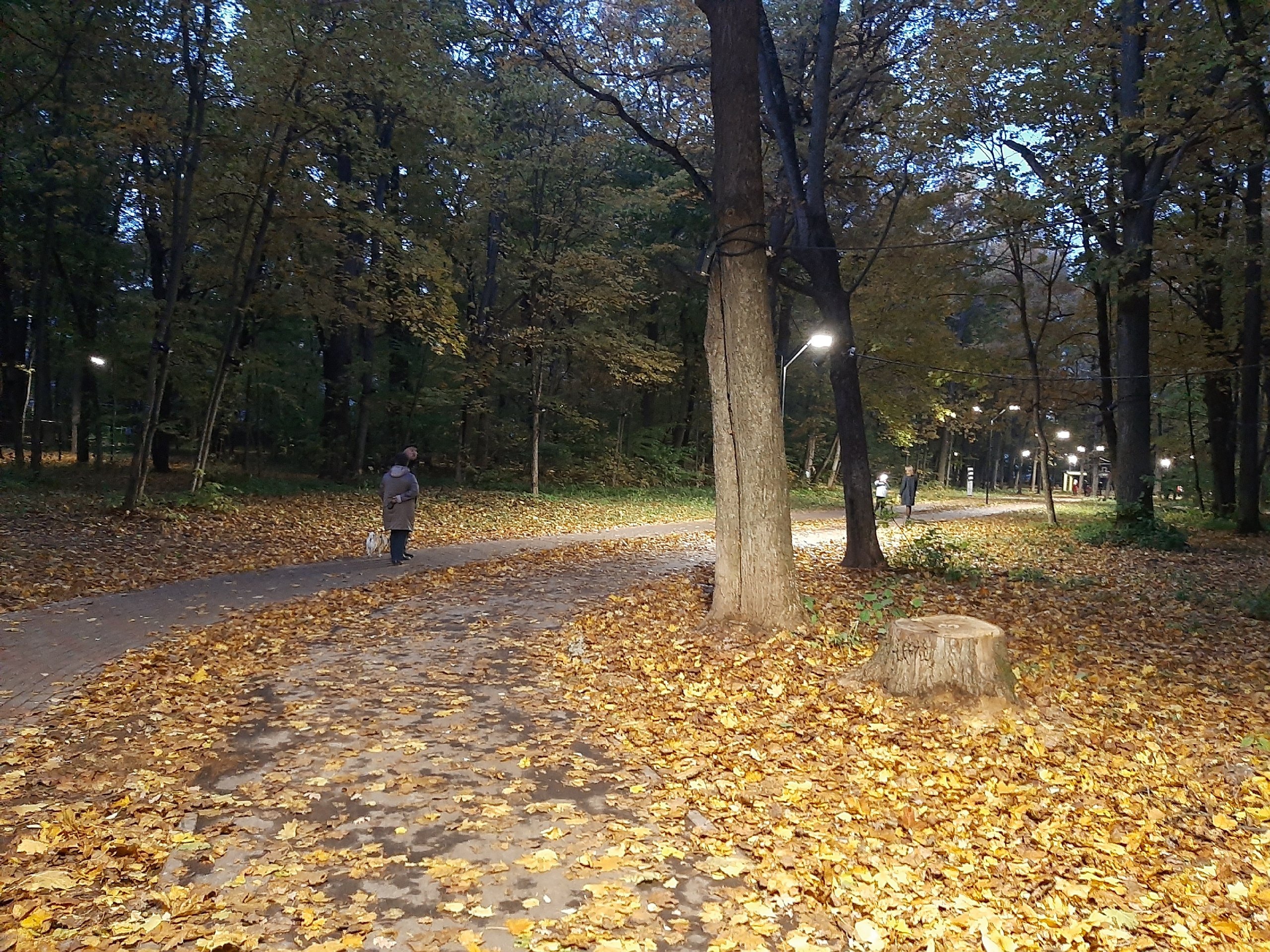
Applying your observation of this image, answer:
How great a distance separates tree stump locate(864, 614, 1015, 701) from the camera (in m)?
5.21

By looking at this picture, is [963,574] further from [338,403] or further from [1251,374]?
[338,403]

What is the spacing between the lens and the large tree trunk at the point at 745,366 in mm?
7188

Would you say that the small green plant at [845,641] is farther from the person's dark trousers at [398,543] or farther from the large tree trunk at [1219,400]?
the large tree trunk at [1219,400]

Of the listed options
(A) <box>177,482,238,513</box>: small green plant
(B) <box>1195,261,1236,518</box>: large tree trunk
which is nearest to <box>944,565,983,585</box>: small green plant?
(B) <box>1195,261,1236,518</box>: large tree trunk

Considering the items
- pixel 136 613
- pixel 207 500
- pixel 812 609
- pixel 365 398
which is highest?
pixel 365 398

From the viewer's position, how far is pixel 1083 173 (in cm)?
1519

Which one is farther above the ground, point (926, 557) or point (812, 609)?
point (926, 557)

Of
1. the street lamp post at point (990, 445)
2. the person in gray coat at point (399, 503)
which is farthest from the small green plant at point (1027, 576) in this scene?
the street lamp post at point (990, 445)

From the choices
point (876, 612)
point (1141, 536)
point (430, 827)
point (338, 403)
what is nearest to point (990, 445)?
point (1141, 536)

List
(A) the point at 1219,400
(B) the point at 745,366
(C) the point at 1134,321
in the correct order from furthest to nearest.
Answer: (A) the point at 1219,400
(C) the point at 1134,321
(B) the point at 745,366

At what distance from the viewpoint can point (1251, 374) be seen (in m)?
17.4

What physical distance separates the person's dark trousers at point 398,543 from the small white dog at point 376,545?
49 centimetres

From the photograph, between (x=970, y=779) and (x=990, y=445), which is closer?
(x=970, y=779)

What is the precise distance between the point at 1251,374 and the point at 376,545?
19461mm
